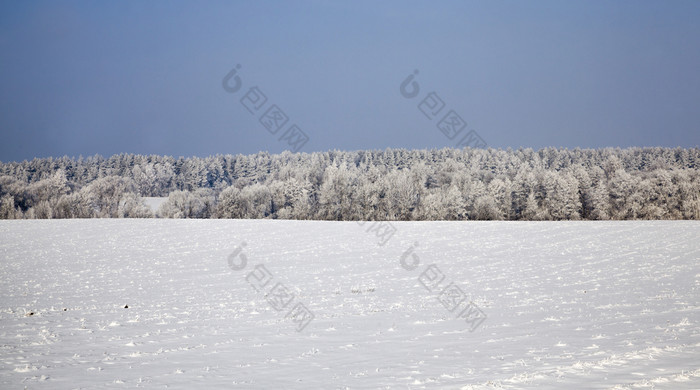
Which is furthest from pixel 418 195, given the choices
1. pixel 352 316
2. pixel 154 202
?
pixel 352 316

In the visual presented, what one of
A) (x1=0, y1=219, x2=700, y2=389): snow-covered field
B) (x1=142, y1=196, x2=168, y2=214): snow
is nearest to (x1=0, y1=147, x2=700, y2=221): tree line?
(x1=142, y1=196, x2=168, y2=214): snow

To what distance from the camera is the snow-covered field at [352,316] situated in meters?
10.9

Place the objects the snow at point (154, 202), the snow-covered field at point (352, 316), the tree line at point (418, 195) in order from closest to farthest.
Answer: the snow-covered field at point (352, 316) < the tree line at point (418, 195) < the snow at point (154, 202)

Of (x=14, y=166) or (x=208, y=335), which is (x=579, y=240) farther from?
(x=14, y=166)

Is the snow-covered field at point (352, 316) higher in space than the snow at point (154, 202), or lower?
lower

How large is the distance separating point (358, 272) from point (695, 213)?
7318 cm

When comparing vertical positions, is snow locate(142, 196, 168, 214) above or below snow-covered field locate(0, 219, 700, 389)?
above

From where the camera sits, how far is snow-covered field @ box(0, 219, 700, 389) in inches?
430

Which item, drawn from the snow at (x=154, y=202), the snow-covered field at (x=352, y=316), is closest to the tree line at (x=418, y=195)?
the snow at (x=154, y=202)

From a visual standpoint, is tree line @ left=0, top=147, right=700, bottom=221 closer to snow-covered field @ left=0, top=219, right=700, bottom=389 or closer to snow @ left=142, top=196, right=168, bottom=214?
snow @ left=142, top=196, right=168, bottom=214

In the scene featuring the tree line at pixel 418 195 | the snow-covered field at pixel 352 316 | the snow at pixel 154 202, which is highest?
the snow at pixel 154 202

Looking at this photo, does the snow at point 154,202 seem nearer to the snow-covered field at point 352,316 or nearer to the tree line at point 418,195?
the tree line at point 418,195

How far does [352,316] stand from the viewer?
57.8 feet

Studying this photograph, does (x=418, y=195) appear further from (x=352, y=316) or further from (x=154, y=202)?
(x=352, y=316)
